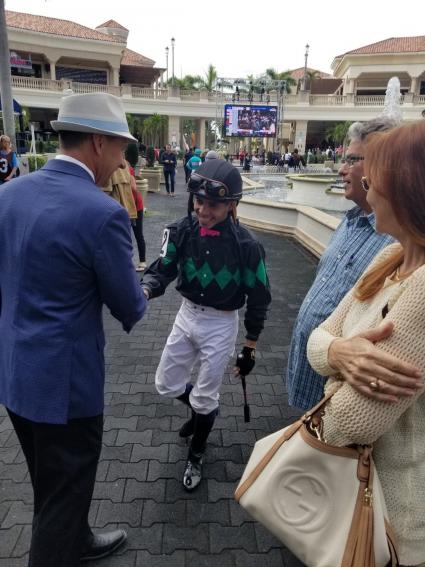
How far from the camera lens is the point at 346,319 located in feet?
5.28

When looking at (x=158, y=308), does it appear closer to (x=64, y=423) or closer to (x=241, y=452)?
(x=241, y=452)

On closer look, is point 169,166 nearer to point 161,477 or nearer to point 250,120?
point 161,477

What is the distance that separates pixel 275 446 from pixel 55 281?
1001 mm

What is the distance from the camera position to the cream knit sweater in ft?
3.94

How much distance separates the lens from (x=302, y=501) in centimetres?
134

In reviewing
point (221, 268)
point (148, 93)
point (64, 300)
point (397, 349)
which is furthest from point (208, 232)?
point (148, 93)

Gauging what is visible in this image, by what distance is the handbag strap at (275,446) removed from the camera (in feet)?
4.53

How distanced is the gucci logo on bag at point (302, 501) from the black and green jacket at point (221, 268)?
147 cm

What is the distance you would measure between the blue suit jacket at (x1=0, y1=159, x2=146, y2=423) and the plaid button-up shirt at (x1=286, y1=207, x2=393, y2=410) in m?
1.23

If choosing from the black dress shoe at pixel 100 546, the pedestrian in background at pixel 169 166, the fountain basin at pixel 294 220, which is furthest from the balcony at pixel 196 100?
the black dress shoe at pixel 100 546

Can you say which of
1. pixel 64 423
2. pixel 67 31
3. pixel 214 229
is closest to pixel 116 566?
pixel 64 423

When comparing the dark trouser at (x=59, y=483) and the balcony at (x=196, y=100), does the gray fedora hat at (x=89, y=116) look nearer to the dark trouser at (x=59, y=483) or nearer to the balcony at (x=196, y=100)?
the dark trouser at (x=59, y=483)

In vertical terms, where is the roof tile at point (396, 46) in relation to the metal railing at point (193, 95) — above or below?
above

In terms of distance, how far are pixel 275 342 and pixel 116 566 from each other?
10.4 feet
